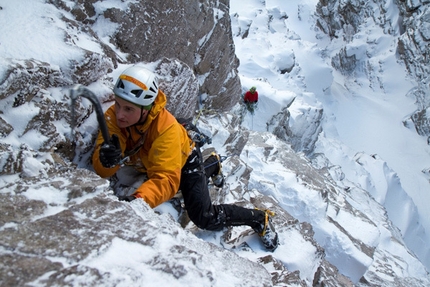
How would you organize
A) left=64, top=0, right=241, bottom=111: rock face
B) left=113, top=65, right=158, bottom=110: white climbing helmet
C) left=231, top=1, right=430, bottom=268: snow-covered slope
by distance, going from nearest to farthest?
left=113, top=65, right=158, bottom=110: white climbing helmet, left=64, top=0, right=241, bottom=111: rock face, left=231, top=1, right=430, bottom=268: snow-covered slope

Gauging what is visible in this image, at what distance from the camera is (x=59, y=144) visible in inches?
157

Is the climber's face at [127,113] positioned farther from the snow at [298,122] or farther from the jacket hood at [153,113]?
the snow at [298,122]

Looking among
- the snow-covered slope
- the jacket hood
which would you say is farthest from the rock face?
the snow-covered slope

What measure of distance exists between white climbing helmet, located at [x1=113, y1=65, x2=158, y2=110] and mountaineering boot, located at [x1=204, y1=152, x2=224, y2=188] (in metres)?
2.24

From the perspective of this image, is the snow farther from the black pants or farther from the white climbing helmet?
the white climbing helmet

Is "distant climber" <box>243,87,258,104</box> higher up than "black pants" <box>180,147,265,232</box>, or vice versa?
"black pants" <box>180,147,265,232</box>

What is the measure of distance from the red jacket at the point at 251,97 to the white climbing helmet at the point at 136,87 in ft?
43.6

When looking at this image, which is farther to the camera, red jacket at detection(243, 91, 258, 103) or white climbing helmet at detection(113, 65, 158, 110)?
red jacket at detection(243, 91, 258, 103)

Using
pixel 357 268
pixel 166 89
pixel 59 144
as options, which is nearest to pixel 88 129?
pixel 59 144

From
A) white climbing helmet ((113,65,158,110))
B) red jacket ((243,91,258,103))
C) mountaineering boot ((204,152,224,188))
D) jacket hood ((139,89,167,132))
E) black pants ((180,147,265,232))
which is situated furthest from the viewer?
red jacket ((243,91,258,103))

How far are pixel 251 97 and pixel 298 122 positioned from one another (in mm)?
6501

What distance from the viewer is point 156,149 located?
12.8 ft

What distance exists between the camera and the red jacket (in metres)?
16.7

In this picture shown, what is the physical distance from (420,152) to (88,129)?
40843 mm
